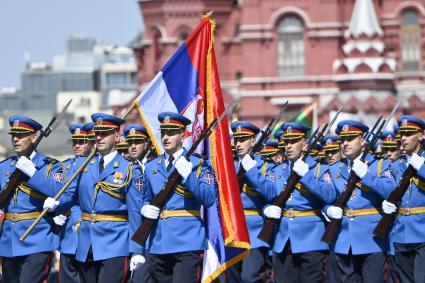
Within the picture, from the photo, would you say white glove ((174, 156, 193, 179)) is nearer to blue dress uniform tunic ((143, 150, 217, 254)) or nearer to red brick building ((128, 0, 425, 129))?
blue dress uniform tunic ((143, 150, 217, 254))

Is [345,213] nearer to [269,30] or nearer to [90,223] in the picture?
[90,223]

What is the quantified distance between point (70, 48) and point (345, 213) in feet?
317

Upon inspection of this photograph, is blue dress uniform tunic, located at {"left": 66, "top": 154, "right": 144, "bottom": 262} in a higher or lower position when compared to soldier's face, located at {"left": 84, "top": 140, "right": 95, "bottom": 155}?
lower

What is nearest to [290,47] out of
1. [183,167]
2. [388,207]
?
[388,207]

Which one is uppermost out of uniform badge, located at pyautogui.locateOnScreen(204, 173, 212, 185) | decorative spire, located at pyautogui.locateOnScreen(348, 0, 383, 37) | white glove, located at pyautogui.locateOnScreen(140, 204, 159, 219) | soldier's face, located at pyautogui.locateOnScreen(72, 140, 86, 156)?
decorative spire, located at pyautogui.locateOnScreen(348, 0, 383, 37)

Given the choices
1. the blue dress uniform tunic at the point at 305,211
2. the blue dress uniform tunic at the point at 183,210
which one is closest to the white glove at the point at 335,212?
the blue dress uniform tunic at the point at 305,211

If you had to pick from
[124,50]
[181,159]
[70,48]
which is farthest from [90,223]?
[70,48]

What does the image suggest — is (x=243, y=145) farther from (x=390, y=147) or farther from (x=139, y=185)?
(x=390, y=147)

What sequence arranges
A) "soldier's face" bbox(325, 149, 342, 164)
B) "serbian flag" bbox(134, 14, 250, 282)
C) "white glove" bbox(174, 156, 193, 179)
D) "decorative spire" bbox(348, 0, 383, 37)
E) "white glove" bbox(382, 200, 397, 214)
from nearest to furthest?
"white glove" bbox(174, 156, 193, 179) < "serbian flag" bbox(134, 14, 250, 282) < "white glove" bbox(382, 200, 397, 214) < "soldier's face" bbox(325, 149, 342, 164) < "decorative spire" bbox(348, 0, 383, 37)

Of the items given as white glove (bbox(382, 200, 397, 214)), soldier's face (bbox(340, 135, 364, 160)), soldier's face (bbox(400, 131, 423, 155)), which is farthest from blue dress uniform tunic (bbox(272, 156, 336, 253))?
soldier's face (bbox(400, 131, 423, 155))

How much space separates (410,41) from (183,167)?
4155 centimetres

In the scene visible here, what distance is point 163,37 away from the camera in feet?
182

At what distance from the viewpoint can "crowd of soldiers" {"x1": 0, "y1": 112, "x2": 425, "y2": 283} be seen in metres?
14.6

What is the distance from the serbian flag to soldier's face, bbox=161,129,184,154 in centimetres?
80
